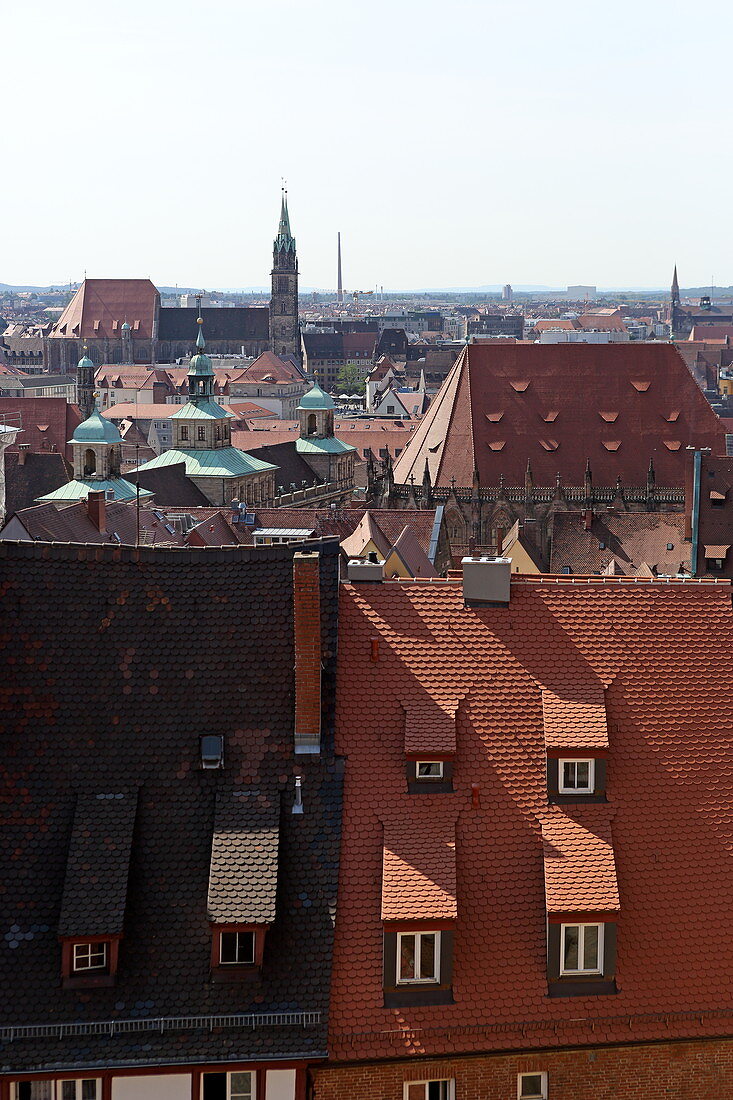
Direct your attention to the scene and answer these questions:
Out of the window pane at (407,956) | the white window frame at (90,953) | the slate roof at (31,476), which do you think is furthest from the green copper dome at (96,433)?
the window pane at (407,956)

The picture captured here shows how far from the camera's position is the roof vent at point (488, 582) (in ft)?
67.5

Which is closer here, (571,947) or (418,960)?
(418,960)

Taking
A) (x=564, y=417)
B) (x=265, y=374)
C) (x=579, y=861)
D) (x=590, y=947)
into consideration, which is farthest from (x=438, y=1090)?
(x=265, y=374)

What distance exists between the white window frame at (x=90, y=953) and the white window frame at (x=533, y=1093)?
465cm

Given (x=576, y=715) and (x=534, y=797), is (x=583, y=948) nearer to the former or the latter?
(x=534, y=797)

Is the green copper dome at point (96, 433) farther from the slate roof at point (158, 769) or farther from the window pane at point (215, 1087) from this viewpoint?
the window pane at point (215, 1087)

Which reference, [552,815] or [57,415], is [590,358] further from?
[552,815]

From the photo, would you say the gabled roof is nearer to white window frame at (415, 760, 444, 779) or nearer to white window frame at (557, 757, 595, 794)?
white window frame at (557, 757, 595, 794)

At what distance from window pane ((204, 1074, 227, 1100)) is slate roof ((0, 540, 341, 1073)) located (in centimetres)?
35

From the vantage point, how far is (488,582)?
816 inches

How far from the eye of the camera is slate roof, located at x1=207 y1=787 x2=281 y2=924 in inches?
690

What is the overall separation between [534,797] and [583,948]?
1.95 m

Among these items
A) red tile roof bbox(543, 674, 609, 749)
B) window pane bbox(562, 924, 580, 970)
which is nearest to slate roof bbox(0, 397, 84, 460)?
red tile roof bbox(543, 674, 609, 749)

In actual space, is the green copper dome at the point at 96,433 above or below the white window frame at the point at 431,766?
below
